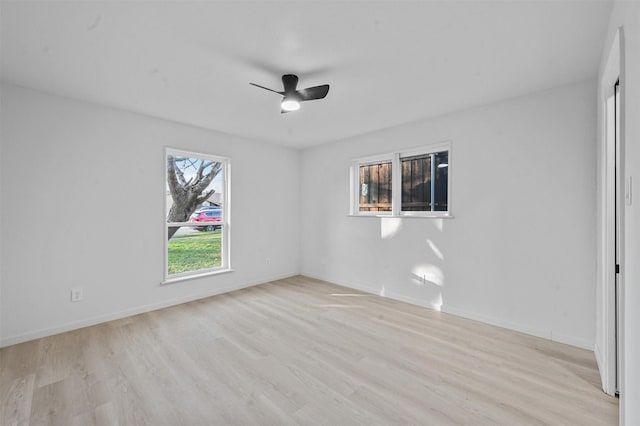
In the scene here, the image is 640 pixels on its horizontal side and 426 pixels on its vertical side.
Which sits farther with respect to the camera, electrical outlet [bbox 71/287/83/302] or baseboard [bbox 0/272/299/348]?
electrical outlet [bbox 71/287/83/302]

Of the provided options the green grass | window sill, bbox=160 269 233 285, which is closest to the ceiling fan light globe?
the green grass

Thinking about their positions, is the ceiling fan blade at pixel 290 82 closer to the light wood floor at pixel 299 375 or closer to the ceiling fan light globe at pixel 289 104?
the ceiling fan light globe at pixel 289 104

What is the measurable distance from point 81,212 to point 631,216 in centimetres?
443

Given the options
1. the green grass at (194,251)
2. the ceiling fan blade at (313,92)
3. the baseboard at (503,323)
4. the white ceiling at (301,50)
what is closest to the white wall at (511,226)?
the baseboard at (503,323)

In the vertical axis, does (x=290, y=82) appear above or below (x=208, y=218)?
above

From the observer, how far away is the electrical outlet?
3073mm

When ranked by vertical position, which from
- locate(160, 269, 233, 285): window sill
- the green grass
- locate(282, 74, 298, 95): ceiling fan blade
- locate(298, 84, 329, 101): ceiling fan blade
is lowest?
locate(160, 269, 233, 285): window sill

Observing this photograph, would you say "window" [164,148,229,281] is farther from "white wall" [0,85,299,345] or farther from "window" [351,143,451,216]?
"window" [351,143,451,216]

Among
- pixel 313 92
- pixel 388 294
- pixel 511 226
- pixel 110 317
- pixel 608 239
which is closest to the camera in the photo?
pixel 608 239

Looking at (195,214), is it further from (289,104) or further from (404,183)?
(404,183)

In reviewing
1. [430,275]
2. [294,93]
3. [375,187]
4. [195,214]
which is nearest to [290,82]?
[294,93]

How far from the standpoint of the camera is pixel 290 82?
2533mm

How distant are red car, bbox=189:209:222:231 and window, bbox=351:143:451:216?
7.16 feet

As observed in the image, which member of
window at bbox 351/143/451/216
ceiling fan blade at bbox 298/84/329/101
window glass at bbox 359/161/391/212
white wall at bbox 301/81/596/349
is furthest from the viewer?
window glass at bbox 359/161/391/212
